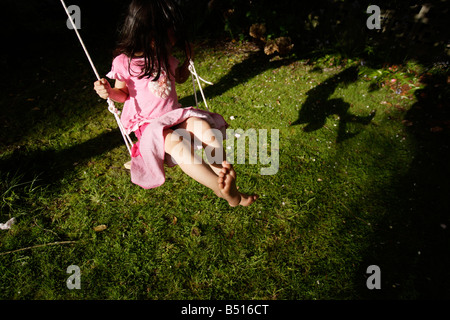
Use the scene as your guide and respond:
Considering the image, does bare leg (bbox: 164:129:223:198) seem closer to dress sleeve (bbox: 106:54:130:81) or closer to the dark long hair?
the dark long hair

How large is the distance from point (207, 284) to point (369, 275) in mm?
1473

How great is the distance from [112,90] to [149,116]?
39cm

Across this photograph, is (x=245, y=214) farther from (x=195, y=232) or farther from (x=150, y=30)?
(x=150, y=30)

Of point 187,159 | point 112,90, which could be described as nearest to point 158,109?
point 112,90

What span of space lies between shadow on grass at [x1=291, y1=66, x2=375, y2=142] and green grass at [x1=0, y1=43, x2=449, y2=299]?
0.03m

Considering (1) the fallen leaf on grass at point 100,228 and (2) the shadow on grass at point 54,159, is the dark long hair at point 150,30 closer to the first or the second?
(1) the fallen leaf on grass at point 100,228

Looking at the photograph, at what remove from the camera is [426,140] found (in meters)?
3.39

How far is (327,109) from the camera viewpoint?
3.90 m

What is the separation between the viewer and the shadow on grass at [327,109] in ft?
11.9

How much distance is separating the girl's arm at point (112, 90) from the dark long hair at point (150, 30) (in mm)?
258

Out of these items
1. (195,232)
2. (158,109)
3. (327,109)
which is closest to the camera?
(158,109)
